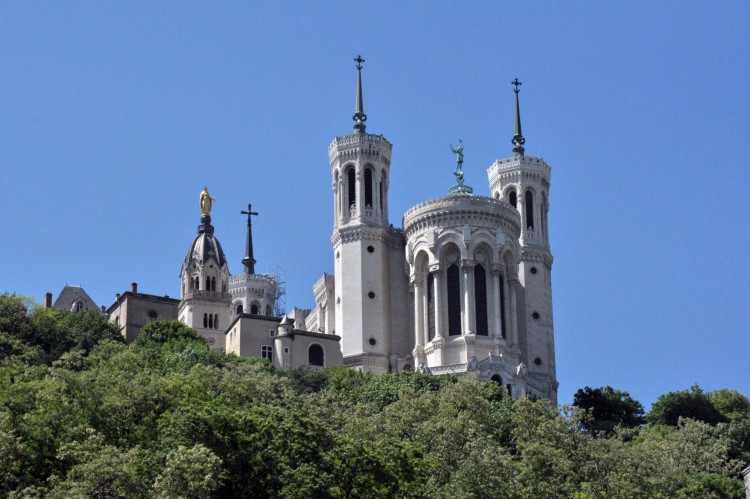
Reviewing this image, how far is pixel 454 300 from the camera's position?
103688mm

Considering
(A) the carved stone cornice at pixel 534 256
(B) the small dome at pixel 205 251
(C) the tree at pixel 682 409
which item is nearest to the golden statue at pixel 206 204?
(B) the small dome at pixel 205 251

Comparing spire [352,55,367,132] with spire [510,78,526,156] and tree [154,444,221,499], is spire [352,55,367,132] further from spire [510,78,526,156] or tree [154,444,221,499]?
tree [154,444,221,499]

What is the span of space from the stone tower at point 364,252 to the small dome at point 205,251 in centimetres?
1404

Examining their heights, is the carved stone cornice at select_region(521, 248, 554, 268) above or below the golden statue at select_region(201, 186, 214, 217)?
below

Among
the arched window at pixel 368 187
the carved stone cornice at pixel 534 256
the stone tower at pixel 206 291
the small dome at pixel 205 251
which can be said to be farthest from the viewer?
the small dome at pixel 205 251

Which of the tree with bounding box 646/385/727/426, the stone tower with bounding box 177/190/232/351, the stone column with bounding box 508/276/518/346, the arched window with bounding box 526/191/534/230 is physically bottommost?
the tree with bounding box 646/385/727/426

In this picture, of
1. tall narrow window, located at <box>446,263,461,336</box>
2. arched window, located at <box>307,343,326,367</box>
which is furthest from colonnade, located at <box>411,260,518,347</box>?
arched window, located at <box>307,343,326,367</box>

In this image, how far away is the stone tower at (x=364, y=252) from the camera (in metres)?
105

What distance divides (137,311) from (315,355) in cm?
1718

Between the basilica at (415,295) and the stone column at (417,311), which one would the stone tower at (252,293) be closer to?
the basilica at (415,295)

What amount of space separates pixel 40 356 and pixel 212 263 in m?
31.2

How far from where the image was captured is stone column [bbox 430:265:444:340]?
102m

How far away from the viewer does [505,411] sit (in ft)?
262

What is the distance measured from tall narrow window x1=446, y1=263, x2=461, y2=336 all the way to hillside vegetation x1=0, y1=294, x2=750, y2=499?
25.9m
